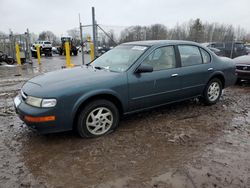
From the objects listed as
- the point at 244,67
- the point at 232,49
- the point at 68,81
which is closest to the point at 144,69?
the point at 68,81

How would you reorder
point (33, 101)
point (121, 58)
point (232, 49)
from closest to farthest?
1. point (33, 101)
2. point (121, 58)
3. point (232, 49)

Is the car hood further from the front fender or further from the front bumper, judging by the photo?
the front bumper

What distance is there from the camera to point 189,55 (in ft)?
15.9

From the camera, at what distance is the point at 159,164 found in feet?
9.77

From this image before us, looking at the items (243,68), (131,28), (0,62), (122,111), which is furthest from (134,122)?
(0,62)

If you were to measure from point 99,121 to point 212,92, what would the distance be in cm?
307

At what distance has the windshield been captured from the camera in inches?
161

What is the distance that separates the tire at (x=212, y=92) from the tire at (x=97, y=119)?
2491 mm

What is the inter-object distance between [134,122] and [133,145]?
3.12 feet

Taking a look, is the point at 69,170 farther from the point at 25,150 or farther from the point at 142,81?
the point at 142,81

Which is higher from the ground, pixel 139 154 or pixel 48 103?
pixel 48 103

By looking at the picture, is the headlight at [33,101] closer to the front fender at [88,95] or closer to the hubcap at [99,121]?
the front fender at [88,95]

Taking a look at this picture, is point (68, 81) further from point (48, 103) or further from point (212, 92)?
point (212, 92)

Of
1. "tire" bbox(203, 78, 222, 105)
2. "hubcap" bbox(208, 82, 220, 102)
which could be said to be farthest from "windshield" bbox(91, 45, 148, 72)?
"hubcap" bbox(208, 82, 220, 102)
